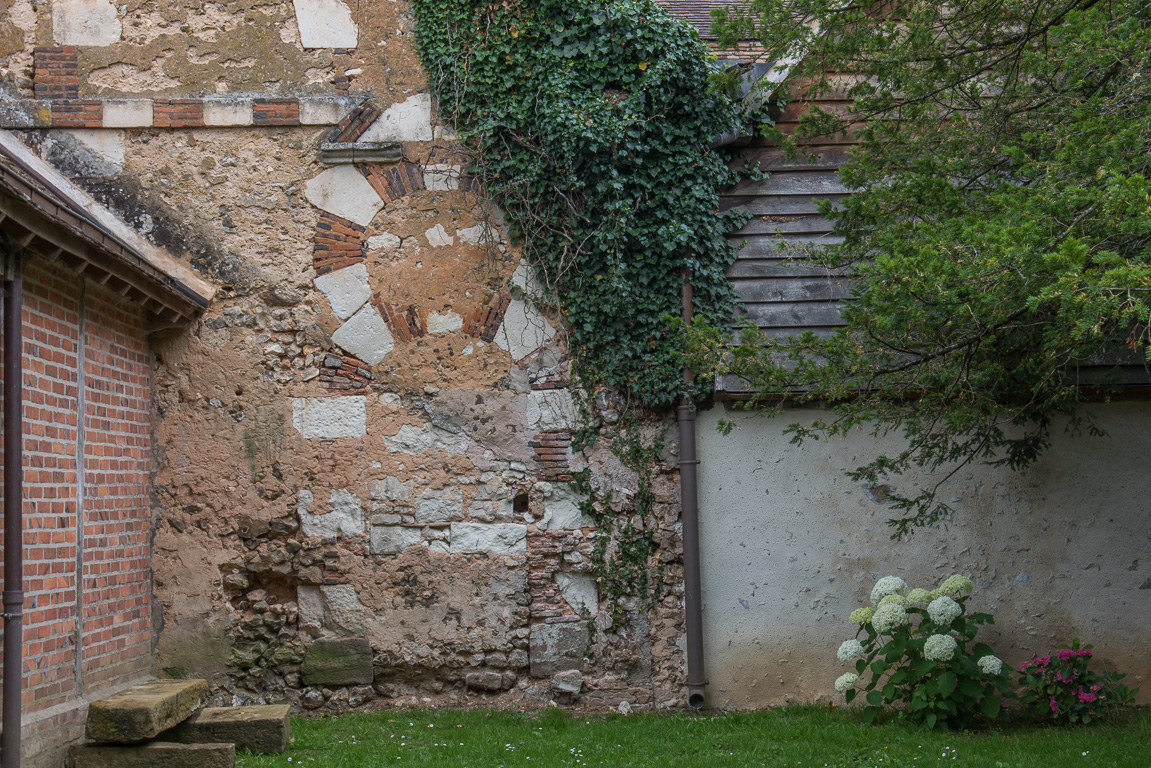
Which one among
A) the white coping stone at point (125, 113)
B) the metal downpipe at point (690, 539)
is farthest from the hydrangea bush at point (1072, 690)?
the white coping stone at point (125, 113)

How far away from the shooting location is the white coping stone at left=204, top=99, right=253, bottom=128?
21.5ft

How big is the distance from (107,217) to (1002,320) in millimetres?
5898

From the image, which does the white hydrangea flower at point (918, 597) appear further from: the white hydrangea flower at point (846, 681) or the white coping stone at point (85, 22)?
the white coping stone at point (85, 22)

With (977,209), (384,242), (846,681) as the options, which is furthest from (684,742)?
(384,242)

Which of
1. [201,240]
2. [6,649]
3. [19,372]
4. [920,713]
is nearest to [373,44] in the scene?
[201,240]

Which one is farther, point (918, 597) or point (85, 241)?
point (918, 597)

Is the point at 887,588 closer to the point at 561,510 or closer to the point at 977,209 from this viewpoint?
the point at 561,510

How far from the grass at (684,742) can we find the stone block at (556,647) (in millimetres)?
310

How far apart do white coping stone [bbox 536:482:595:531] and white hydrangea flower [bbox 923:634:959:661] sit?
2.31 meters

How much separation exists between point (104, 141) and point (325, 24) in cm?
182

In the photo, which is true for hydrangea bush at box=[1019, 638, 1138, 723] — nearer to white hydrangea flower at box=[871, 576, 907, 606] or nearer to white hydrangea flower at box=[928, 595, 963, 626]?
white hydrangea flower at box=[928, 595, 963, 626]

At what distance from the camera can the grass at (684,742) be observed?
15.9 feet

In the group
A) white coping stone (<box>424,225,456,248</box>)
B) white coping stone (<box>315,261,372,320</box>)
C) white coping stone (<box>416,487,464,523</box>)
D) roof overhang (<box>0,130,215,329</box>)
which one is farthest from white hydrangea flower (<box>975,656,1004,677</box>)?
roof overhang (<box>0,130,215,329</box>)

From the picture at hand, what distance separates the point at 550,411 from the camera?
6.47 meters
